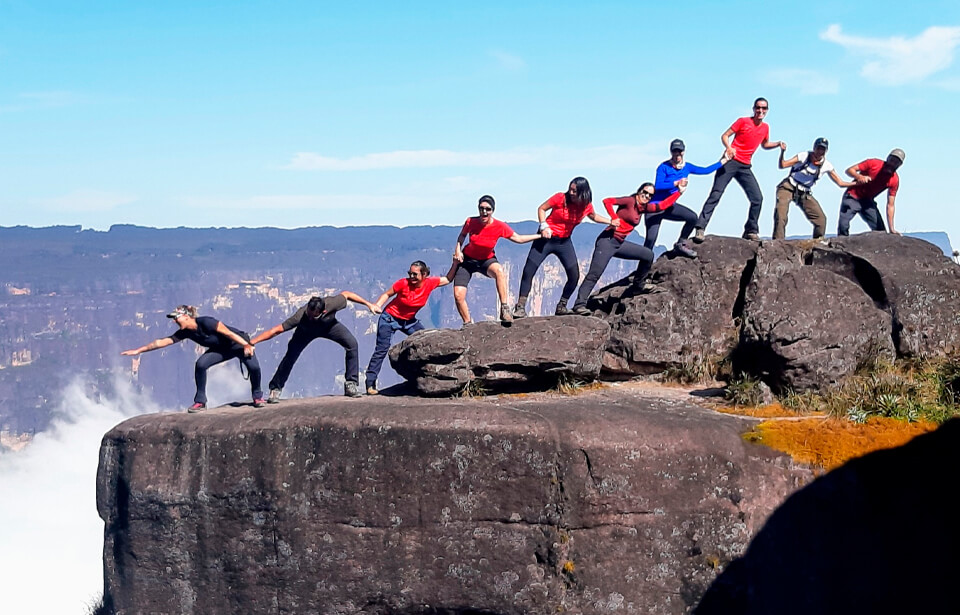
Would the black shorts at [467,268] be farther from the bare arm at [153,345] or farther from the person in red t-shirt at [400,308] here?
the bare arm at [153,345]

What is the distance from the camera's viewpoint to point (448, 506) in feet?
42.7

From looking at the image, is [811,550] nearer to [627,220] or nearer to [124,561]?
[627,220]

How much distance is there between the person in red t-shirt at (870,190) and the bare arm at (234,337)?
12.1 m

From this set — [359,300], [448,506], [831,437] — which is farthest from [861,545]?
[359,300]

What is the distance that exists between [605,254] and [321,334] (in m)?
5.30

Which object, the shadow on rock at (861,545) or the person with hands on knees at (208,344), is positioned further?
the person with hands on knees at (208,344)

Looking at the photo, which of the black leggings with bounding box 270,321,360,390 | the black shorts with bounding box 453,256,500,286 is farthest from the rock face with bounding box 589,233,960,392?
the black leggings with bounding box 270,321,360,390

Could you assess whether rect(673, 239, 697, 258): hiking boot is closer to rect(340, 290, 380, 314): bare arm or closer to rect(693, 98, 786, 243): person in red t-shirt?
rect(693, 98, 786, 243): person in red t-shirt

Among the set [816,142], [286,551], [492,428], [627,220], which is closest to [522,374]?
[492,428]

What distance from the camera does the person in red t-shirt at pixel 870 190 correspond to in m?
18.2

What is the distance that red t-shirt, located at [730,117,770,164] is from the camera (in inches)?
683

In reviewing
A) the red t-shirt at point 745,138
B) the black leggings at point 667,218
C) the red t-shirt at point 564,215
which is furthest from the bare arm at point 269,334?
the red t-shirt at point 745,138

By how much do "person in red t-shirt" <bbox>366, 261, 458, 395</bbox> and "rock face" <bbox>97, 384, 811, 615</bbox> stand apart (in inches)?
71.6

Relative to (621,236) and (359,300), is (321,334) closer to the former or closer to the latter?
(359,300)
